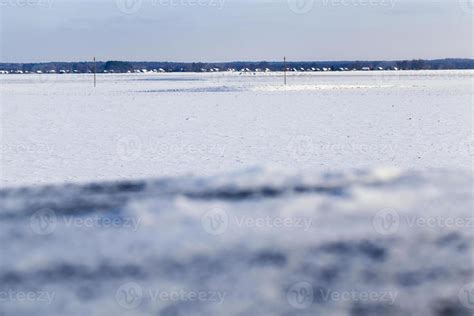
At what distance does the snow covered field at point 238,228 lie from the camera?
15.0ft

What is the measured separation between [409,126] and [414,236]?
10443 millimetres

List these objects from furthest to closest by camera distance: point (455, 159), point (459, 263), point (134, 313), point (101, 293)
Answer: point (455, 159), point (459, 263), point (101, 293), point (134, 313)

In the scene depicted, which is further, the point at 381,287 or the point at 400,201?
the point at 400,201

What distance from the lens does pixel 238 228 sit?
6.23m

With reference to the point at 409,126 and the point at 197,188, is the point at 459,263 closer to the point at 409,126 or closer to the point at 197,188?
the point at 197,188

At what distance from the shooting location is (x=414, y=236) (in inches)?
233

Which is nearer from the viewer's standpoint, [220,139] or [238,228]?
[238,228]

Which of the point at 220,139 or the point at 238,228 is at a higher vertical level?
the point at 220,139

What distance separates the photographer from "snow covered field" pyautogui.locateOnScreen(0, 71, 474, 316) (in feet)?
15.0

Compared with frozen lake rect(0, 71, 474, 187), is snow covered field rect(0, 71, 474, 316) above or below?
below

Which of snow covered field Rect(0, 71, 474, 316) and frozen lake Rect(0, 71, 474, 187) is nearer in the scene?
snow covered field Rect(0, 71, 474, 316)

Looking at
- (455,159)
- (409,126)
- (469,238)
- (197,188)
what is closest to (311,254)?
(469,238)

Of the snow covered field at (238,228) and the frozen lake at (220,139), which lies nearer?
the snow covered field at (238,228)

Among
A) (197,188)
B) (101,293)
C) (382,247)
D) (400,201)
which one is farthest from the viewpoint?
(197,188)
